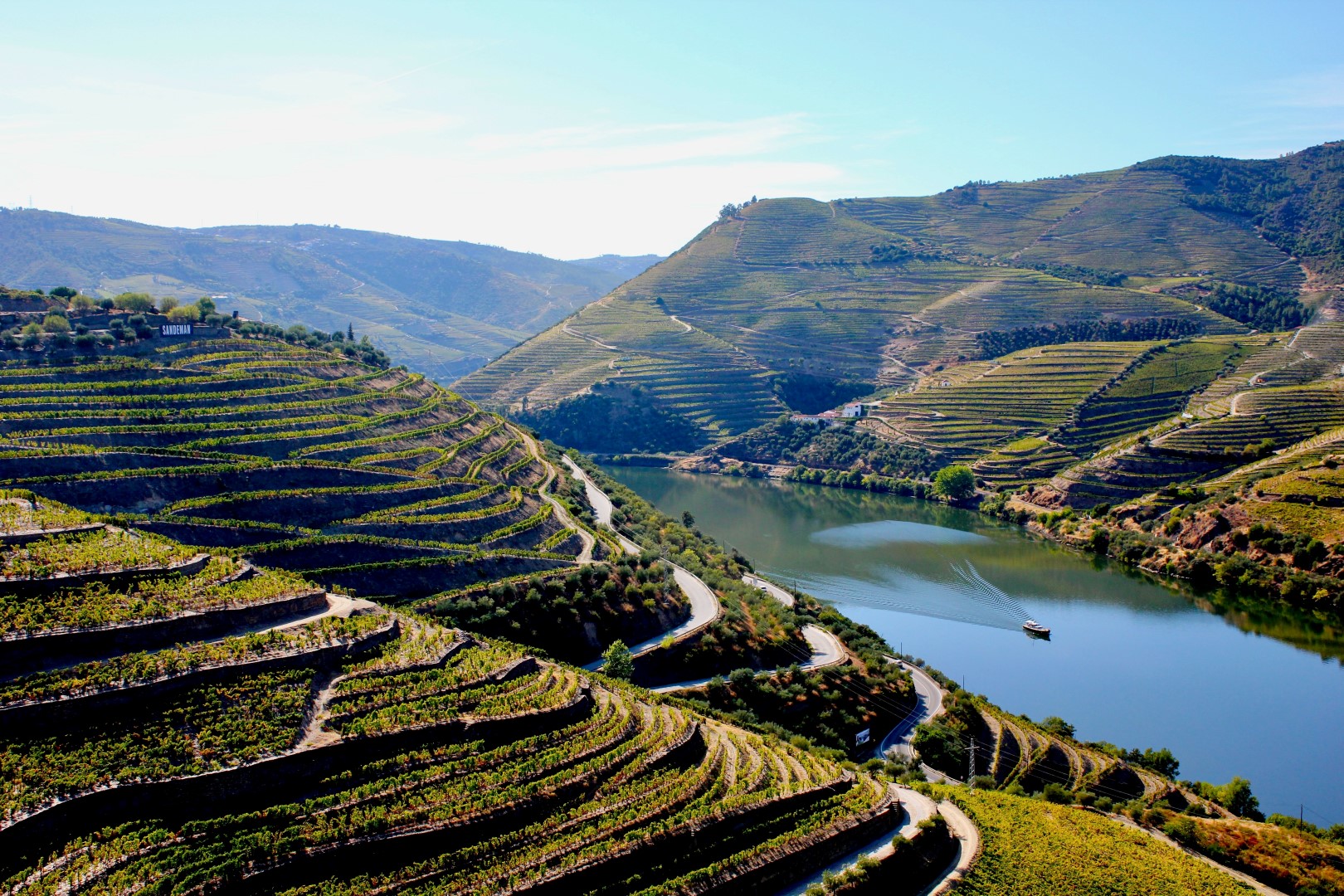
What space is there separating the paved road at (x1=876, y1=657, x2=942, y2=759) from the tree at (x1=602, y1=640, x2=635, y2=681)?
1151 cm

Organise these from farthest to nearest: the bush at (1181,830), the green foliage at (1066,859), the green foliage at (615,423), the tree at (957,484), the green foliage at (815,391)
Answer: the green foliage at (815,391), the green foliage at (615,423), the tree at (957,484), the bush at (1181,830), the green foliage at (1066,859)

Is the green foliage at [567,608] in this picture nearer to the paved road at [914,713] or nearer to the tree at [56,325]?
the paved road at [914,713]

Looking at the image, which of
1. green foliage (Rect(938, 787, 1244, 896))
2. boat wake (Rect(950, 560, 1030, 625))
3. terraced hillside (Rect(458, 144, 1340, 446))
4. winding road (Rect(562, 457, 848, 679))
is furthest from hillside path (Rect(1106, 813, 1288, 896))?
terraced hillside (Rect(458, 144, 1340, 446))

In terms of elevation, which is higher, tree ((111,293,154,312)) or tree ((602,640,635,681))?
tree ((111,293,154,312))

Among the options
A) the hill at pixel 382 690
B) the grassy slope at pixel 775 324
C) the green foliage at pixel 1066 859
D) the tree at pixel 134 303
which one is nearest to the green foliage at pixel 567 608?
the hill at pixel 382 690

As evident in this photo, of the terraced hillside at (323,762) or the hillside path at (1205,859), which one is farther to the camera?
the hillside path at (1205,859)

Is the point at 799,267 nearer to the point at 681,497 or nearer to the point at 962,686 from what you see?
the point at 681,497

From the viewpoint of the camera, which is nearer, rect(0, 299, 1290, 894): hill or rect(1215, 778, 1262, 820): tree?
rect(0, 299, 1290, 894): hill

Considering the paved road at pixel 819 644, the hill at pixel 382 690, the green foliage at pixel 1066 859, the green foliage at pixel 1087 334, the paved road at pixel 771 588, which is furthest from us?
the green foliage at pixel 1087 334

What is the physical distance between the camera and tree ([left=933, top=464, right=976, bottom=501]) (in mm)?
93938

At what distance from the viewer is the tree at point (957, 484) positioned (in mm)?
93938

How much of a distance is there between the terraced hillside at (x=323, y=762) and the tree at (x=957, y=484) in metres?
67.3

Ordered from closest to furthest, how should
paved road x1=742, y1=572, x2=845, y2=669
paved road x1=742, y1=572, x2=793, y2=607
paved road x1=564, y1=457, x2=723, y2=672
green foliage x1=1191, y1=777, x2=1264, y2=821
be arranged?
green foliage x1=1191, y1=777, x2=1264, y2=821 → paved road x1=564, y1=457, x2=723, y2=672 → paved road x1=742, y1=572, x2=845, y2=669 → paved road x1=742, y1=572, x2=793, y2=607

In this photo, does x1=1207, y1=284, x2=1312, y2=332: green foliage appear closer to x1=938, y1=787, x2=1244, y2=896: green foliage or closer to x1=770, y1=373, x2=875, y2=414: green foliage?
x1=770, y1=373, x2=875, y2=414: green foliage
